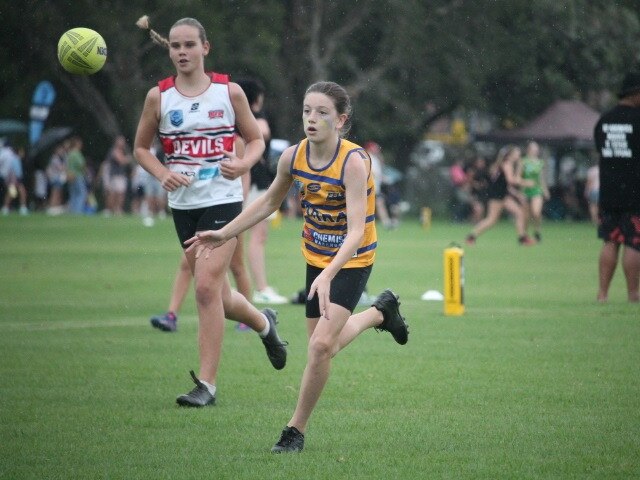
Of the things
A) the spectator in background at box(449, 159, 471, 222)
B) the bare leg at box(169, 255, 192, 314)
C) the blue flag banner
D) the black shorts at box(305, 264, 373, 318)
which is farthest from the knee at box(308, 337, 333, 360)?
the spectator in background at box(449, 159, 471, 222)

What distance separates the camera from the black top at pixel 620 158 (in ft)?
45.0

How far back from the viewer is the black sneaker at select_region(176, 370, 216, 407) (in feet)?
26.4

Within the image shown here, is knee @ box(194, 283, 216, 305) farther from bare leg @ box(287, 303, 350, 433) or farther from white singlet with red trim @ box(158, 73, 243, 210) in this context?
bare leg @ box(287, 303, 350, 433)

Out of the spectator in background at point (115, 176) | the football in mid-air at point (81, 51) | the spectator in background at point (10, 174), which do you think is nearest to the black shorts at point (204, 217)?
the football in mid-air at point (81, 51)

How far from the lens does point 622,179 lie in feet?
45.1

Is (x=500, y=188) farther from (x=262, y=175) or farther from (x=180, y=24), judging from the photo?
(x=180, y=24)

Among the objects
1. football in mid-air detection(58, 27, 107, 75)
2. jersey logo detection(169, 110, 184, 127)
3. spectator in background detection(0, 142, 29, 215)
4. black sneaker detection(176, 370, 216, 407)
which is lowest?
spectator in background detection(0, 142, 29, 215)

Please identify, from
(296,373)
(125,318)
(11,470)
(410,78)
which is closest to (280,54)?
(410,78)

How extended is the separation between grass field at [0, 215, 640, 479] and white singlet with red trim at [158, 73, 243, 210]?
4.41ft

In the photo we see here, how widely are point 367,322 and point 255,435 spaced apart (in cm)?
98

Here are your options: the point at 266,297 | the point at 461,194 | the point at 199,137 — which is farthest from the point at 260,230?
the point at 461,194

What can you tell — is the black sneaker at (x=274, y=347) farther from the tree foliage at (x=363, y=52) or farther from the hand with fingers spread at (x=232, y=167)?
the tree foliage at (x=363, y=52)

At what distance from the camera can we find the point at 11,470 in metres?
6.29

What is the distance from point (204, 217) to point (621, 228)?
6.64 m
